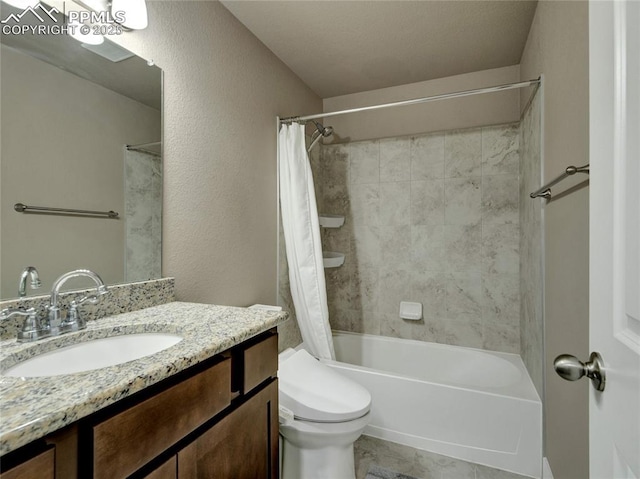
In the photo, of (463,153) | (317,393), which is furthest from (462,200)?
(317,393)

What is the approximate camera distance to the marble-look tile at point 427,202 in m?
2.50

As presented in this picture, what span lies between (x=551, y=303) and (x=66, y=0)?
2.29m

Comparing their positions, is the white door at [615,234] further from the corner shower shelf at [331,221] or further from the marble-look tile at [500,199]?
the corner shower shelf at [331,221]

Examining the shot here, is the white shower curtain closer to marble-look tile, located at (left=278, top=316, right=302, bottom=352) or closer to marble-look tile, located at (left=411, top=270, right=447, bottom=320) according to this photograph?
marble-look tile, located at (left=278, top=316, right=302, bottom=352)

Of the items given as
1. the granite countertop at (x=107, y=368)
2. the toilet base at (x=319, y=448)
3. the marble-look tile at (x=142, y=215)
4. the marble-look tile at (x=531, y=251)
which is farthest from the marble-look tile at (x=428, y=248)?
the marble-look tile at (x=142, y=215)

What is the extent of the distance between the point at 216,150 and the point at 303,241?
78 cm

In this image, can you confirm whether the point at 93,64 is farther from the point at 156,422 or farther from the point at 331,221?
the point at 331,221

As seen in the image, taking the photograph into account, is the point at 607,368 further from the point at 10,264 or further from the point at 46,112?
the point at 46,112

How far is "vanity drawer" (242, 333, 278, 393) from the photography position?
3.17ft

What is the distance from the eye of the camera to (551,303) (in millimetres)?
1540

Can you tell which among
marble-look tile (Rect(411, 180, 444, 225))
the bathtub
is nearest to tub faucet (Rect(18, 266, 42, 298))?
the bathtub

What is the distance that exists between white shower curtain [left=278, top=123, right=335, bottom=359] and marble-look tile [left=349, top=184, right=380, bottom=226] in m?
0.71

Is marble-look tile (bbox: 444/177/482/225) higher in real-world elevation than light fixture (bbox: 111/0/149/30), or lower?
lower

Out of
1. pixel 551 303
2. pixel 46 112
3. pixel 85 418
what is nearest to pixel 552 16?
pixel 551 303
